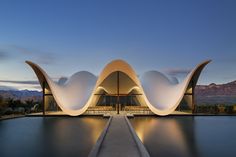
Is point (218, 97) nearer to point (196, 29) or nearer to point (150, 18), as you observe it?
point (196, 29)

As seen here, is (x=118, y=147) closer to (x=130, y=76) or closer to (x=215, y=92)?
(x=130, y=76)

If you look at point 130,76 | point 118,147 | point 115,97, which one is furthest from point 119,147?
point 115,97

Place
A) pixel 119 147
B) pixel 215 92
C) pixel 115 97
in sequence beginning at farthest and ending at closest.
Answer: pixel 215 92 → pixel 115 97 → pixel 119 147

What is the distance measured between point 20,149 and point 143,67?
22.4 meters

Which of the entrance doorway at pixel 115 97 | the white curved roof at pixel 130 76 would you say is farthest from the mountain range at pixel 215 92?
the white curved roof at pixel 130 76

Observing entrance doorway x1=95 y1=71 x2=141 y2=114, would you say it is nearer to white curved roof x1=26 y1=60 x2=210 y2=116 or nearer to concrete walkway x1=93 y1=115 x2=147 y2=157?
white curved roof x1=26 y1=60 x2=210 y2=116

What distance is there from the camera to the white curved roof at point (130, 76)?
1715 centimetres

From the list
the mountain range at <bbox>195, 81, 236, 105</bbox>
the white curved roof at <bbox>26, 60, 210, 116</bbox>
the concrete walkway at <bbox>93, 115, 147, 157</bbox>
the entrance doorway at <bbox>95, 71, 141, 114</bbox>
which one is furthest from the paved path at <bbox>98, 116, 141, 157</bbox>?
the mountain range at <bbox>195, 81, 236, 105</bbox>

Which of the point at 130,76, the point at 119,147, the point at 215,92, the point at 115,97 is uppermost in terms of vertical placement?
the point at 130,76

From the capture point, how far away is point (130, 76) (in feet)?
63.2

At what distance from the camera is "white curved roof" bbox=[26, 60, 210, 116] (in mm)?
17152

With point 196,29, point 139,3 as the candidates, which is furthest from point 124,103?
point 139,3

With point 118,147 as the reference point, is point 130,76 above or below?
above

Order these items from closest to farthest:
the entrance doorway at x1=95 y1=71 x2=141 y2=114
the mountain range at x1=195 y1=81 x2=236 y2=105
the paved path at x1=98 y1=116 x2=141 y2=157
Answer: the paved path at x1=98 y1=116 x2=141 y2=157 → the entrance doorway at x1=95 y1=71 x2=141 y2=114 → the mountain range at x1=195 y1=81 x2=236 y2=105
